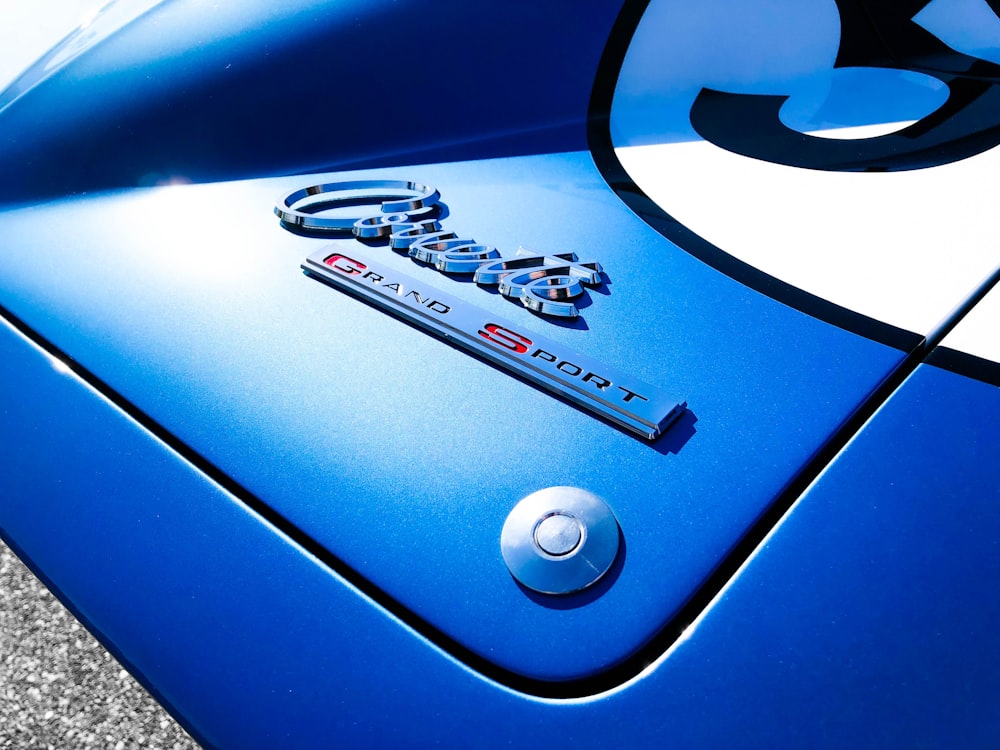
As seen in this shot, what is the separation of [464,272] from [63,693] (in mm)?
1262

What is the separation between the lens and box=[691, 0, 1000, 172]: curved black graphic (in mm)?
978

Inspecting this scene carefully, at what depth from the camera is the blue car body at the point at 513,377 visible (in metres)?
0.62

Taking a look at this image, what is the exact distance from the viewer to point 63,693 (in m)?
1.58

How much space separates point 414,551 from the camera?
0.68m

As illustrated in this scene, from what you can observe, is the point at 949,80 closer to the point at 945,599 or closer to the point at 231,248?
the point at 945,599

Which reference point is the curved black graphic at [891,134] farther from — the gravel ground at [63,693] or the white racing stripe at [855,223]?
the gravel ground at [63,693]

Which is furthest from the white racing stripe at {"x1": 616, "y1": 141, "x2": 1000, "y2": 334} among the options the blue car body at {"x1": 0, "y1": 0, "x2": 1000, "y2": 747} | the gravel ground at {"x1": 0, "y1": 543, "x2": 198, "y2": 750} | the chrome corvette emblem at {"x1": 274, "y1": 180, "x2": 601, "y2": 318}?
the gravel ground at {"x1": 0, "y1": 543, "x2": 198, "y2": 750}

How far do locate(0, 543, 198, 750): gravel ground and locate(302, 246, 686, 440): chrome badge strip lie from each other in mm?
952

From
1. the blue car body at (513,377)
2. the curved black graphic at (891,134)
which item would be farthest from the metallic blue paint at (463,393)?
the curved black graphic at (891,134)

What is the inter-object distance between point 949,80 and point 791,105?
8.2 inches

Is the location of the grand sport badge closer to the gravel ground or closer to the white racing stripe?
the white racing stripe

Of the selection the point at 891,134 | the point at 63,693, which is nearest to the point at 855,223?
the point at 891,134

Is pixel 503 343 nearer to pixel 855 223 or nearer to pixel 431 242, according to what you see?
pixel 431 242

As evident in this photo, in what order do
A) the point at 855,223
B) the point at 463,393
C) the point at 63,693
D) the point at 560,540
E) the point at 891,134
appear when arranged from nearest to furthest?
1. the point at 560,540
2. the point at 463,393
3. the point at 855,223
4. the point at 891,134
5. the point at 63,693
